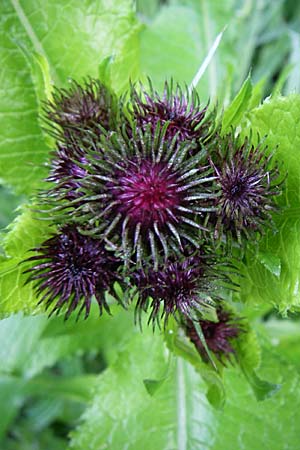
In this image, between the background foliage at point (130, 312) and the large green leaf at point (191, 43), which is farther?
the large green leaf at point (191, 43)

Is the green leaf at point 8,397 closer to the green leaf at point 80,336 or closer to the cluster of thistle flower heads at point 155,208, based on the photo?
the green leaf at point 80,336

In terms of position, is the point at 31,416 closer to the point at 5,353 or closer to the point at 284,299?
the point at 5,353

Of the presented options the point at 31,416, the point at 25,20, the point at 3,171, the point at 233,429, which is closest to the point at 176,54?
the point at 25,20

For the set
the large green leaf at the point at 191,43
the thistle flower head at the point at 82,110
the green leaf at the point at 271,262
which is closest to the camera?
the green leaf at the point at 271,262

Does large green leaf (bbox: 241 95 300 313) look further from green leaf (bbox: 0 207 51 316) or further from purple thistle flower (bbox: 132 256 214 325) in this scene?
green leaf (bbox: 0 207 51 316)

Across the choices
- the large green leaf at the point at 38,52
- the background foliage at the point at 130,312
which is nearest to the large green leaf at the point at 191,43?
the background foliage at the point at 130,312
